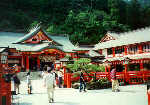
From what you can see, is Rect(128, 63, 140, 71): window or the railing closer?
the railing

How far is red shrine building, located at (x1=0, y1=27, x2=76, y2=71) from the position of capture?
83.6ft

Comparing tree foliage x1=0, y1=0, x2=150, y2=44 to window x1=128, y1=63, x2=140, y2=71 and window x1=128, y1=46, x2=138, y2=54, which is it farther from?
window x1=128, y1=63, x2=140, y2=71

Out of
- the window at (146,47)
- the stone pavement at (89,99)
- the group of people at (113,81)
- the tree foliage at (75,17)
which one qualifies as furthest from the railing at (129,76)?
the tree foliage at (75,17)

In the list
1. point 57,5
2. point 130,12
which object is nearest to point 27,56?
point 57,5

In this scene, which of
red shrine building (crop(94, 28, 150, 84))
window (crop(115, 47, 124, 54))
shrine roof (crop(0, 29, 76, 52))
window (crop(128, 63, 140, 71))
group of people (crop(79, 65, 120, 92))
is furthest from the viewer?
window (crop(115, 47, 124, 54))

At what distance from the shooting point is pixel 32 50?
Answer: 25.3 meters

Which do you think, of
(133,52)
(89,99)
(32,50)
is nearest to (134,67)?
(133,52)

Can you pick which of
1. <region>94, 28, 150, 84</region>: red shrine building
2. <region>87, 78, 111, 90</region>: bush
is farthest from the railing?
<region>94, 28, 150, 84</region>: red shrine building

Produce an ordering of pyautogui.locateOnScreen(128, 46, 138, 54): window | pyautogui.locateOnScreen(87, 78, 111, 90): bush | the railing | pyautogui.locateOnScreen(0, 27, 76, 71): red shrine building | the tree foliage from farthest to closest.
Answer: the tree foliage < pyautogui.locateOnScreen(128, 46, 138, 54): window < pyautogui.locateOnScreen(0, 27, 76, 71): red shrine building < the railing < pyautogui.locateOnScreen(87, 78, 111, 90): bush

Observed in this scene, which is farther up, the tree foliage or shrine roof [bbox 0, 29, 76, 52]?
the tree foliage

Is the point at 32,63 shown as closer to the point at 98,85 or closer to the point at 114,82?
the point at 98,85

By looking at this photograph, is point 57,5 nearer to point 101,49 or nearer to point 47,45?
point 101,49

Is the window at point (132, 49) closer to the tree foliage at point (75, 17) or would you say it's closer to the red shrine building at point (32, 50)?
the red shrine building at point (32, 50)

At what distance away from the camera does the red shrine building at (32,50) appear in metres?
25.5
